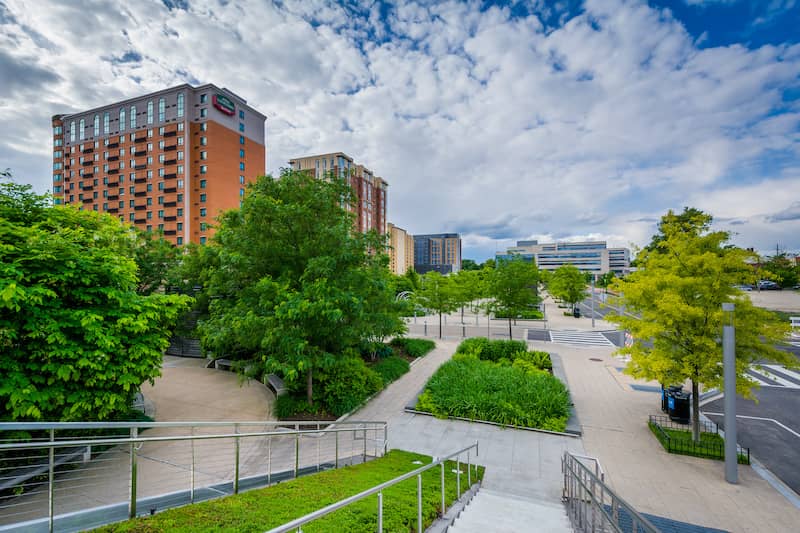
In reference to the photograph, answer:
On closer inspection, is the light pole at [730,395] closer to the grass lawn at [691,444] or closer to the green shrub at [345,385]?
the grass lawn at [691,444]

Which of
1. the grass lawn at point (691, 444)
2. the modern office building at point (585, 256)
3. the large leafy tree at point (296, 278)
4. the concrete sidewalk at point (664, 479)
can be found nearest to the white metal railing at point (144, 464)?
the large leafy tree at point (296, 278)

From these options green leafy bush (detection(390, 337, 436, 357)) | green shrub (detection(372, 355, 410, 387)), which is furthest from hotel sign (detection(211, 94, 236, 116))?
green shrub (detection(372, 355, 410, 387))

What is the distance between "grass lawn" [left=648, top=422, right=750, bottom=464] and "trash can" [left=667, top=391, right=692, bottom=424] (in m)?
0.73

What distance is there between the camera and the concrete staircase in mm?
4852

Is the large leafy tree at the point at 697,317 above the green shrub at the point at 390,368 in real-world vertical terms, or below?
above

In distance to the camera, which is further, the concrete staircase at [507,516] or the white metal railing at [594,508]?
the concrete staircase at [507,516]

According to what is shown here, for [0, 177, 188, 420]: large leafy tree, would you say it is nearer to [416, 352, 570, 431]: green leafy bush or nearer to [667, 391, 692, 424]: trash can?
[416, 352, 570, 431]: green leafy bush

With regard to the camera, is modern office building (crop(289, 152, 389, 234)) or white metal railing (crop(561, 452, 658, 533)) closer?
white metal railing (crop(561, 452, 658, 533))

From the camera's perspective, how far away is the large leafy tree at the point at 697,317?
921 centimetres

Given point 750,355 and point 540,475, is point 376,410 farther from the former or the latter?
point 750,355

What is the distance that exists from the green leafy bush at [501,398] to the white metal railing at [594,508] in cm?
354

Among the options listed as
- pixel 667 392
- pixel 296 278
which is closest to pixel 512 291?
pixel 667 392

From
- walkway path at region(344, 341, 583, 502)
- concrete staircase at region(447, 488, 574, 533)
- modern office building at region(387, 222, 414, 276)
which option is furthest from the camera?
modern office building at region(387, 222, 414, 276)

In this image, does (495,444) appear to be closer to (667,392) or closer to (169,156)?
(667,392)
